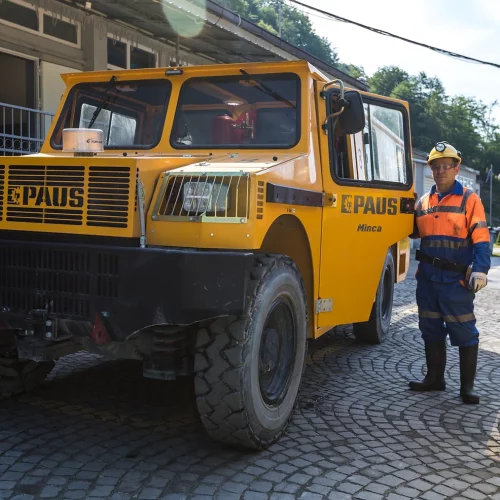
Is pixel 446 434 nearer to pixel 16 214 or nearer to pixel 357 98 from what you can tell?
pixel 357 98

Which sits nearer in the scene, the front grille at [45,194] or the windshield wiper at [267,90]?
the front grille at [45,194]

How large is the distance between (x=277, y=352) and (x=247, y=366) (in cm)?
55

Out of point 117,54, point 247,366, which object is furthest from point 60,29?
point 247,366

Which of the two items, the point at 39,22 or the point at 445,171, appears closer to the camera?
the point at 445,171

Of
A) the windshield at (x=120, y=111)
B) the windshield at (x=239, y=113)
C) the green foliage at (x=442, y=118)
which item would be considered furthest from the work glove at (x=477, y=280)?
the green foliage at (x=442, y=118)

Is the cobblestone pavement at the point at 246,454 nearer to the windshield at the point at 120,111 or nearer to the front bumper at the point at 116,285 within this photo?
the front bumper at the point at 116,285

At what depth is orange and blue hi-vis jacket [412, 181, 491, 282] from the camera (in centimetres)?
444

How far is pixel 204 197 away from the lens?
125 inches

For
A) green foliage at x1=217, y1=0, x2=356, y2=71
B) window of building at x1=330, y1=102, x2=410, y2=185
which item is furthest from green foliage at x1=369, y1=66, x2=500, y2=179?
window of building at x1=330, y1=102, x2=410, y2=185

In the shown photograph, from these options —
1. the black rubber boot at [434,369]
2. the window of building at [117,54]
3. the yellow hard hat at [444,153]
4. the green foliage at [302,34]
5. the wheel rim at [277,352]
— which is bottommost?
the black rubber boot at [434,369]

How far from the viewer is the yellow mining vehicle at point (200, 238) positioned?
310cm

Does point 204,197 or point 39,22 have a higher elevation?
point 39,22

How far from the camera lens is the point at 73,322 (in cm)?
320

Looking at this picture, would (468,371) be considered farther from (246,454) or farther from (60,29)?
(60,29)
